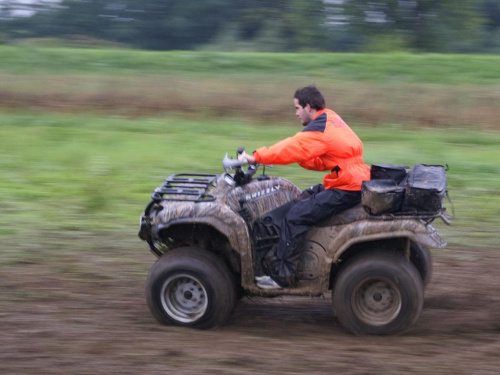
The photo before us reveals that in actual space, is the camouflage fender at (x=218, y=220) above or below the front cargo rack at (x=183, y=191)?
below

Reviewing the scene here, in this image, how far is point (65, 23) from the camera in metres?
35.3

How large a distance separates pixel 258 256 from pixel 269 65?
58.5 feet

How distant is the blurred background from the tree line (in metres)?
0.09

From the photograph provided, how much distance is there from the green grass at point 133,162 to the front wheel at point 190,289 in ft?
11.2

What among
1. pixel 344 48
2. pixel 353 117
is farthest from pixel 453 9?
pixel 353 117

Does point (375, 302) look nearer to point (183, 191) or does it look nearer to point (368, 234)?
point (368, 234)

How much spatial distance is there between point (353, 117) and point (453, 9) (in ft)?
55.6

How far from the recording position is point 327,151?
6.57m

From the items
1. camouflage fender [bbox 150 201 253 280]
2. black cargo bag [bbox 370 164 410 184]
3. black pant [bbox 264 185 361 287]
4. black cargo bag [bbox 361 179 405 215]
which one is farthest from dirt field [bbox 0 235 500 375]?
black cargo bag [bbox 370 164 410 184]

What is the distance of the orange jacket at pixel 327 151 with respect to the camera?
6418 millimetres

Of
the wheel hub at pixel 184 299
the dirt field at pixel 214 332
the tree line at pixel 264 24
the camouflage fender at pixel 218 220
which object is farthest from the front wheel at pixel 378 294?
the tree line at pixel 264 24

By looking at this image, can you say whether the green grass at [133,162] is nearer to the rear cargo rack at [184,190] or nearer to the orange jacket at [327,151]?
the rear cargo rack at [184,190]

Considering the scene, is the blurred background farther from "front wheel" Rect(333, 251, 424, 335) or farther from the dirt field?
"front wheel" Rect(333, 251, 424, 335)

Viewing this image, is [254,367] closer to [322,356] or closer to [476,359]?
[322,356]
